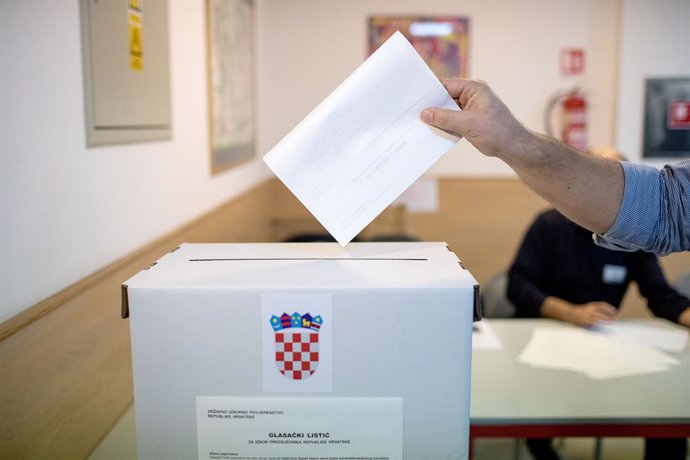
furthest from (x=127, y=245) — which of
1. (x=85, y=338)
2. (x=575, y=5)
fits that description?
(x=575, y=5)

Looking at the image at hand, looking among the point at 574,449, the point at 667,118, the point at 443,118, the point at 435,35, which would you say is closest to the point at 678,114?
the point at 667,118

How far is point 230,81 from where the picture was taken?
308 centimetres

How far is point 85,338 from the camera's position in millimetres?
1394

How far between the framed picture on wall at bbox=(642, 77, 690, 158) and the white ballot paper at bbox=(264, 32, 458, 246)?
12.2ft

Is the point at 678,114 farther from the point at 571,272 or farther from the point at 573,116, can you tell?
the point at 571,272

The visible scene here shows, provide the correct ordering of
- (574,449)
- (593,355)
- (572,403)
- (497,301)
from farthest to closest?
(497,301), (574,449), (593,355), (572,403)

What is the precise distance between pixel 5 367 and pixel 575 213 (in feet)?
3.18

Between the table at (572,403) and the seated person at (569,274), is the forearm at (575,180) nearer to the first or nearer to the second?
the table at (572,403)

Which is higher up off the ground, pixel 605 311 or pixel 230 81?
pixel 230 81

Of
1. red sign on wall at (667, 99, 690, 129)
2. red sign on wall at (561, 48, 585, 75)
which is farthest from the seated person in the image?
red sign on wall at (667, 99, 690, 129)

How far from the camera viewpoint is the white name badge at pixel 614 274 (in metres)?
2.63

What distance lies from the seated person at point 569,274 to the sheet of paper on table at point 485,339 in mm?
329

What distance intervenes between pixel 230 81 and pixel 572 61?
2.29 meters

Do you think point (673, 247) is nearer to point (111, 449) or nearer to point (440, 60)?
point (111, 449)
